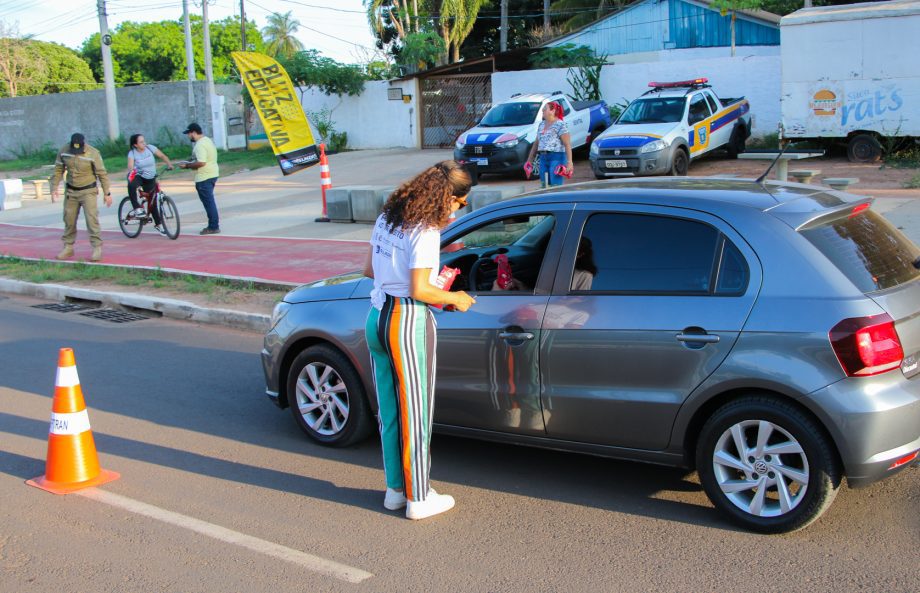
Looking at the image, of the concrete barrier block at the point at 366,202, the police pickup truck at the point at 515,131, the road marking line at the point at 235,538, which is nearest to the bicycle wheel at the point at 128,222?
the concrete barrier block at the point at 366,202

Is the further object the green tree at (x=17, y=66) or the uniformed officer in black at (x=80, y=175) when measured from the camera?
the green tree at (x=17, y=66)

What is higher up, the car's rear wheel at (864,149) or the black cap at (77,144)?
the black cap at (77,144)

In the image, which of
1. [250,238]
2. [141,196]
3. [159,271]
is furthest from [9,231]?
Answer: [159,271]

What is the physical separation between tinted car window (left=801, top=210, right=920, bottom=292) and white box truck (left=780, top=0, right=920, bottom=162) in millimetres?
A: 14354

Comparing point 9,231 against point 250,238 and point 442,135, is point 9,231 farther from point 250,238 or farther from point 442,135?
point 442,135

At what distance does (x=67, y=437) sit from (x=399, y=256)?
95.8 inches

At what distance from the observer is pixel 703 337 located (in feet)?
14.0

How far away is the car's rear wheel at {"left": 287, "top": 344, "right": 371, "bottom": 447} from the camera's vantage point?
5.57 metres

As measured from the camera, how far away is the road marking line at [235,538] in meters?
4.15

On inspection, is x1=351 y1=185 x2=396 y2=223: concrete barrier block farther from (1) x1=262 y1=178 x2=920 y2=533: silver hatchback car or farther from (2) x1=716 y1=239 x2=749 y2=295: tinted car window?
(2) x1=716 y1=239 x2=749 y2=295: tinted car window

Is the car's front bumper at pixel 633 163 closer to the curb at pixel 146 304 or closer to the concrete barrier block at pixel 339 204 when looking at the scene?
the concrete barrier block at pixel 339 204

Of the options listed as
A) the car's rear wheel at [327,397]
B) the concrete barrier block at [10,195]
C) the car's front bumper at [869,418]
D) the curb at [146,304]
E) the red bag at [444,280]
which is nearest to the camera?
the car's front bumper at [869,418]

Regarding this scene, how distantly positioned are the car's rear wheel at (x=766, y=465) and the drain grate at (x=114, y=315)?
25.5ft

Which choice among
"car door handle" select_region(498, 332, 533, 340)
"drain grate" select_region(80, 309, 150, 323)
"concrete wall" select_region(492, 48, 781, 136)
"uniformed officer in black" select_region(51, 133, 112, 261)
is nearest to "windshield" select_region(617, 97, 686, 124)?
"concrete wall" select_region(492, 48, 781, 136)
